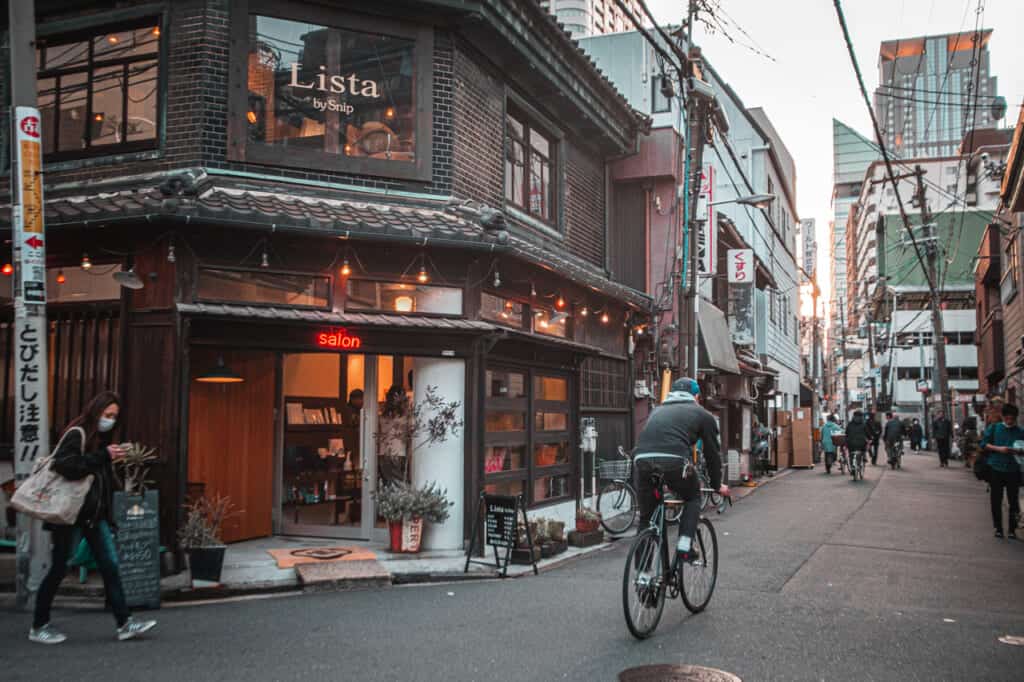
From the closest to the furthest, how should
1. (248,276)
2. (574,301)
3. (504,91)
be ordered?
(248,276)
(504,91)
(574,301)

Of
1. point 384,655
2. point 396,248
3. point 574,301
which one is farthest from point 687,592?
point 574,301

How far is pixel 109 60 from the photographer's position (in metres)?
11.2

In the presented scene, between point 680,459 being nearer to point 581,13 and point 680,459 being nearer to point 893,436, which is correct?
point 893,436

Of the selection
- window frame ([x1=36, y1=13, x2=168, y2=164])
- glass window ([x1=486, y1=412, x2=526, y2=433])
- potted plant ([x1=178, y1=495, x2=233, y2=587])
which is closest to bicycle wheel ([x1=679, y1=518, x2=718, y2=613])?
Answer: glass window ([x1=486, y1=412, x2=526, y2=433])

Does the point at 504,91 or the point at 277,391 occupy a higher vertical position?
the point at 504,91

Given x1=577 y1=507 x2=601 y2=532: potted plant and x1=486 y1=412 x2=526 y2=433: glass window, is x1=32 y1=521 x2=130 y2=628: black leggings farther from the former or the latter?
x1=577 y1=507 x2=601 y2=532: potted plant

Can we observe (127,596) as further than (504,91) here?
No

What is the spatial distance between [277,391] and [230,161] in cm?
337

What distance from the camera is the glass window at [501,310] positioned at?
11.9m

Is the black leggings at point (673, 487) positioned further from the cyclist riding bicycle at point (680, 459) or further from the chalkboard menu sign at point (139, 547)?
the chalkboard menu sign at point (139, 547)

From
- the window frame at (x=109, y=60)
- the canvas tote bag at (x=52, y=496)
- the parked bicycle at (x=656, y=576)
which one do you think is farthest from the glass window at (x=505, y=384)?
the canvas tote bag at (x=52, y=496)

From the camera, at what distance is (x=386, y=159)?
11406 millimetres

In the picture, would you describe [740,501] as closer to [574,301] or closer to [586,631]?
[574,301]

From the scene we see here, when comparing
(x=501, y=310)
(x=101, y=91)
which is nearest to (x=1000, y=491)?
(x=501, y=310)
